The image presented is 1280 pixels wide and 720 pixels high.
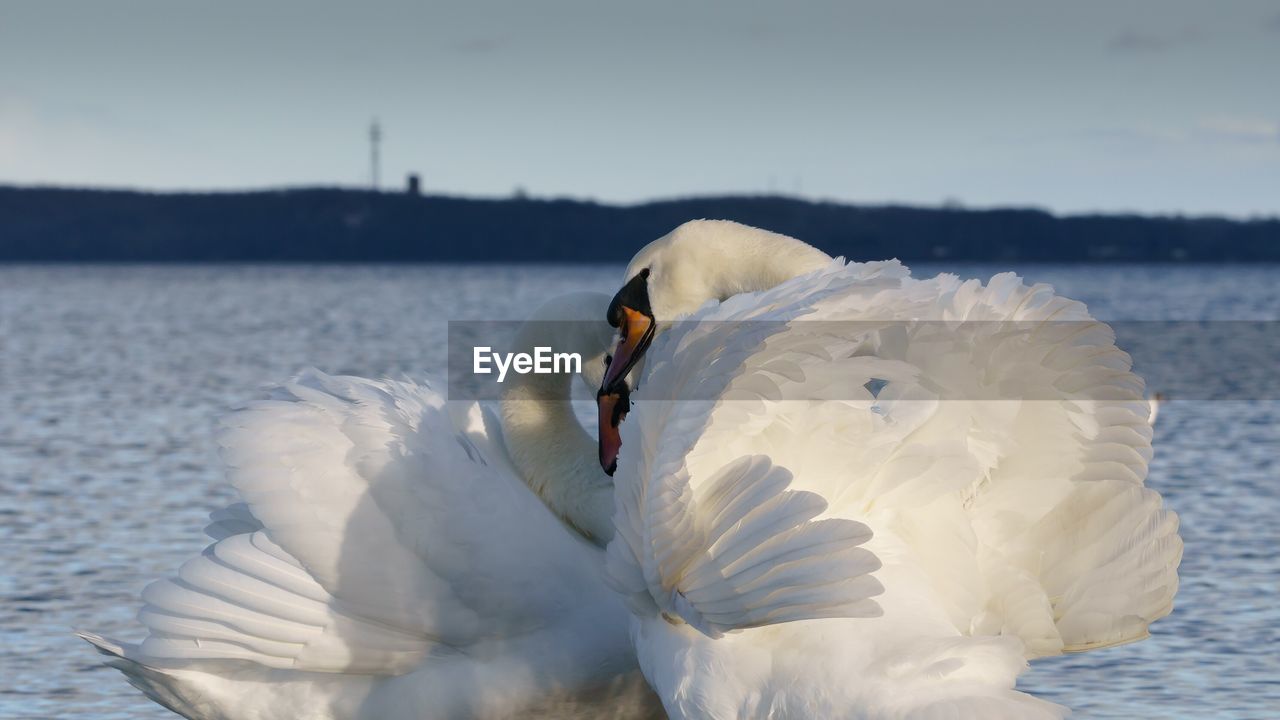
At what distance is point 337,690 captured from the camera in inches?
194

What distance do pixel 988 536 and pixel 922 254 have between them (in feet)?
270

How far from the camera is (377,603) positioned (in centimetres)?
486

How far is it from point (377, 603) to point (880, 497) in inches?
60.0

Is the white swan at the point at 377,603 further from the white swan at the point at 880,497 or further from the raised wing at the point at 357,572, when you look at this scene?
the white swan at the point at 880,497

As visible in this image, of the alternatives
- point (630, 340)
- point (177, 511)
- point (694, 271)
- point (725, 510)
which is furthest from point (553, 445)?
point (177, 511)

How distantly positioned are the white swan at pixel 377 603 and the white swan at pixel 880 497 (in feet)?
2.70

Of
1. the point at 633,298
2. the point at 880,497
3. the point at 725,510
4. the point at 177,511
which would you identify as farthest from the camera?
the point at 177,511

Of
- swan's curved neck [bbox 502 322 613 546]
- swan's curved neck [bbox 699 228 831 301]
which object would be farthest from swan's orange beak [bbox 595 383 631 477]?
swan's curved neck [bbox 699 228 831 301]

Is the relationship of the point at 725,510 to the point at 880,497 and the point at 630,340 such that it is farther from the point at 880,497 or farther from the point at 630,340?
the point at 630,340

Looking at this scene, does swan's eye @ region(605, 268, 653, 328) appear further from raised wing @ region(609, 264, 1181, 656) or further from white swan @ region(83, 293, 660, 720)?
raised wing @ region(609, 264, 1181, 656)

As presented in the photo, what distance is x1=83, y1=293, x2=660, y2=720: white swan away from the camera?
4.83 meters

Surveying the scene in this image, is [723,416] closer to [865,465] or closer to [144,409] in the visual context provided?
[865,465]

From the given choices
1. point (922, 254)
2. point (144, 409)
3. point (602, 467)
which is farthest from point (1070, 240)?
point (602, 467)

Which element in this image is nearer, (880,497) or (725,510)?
(725,510)
